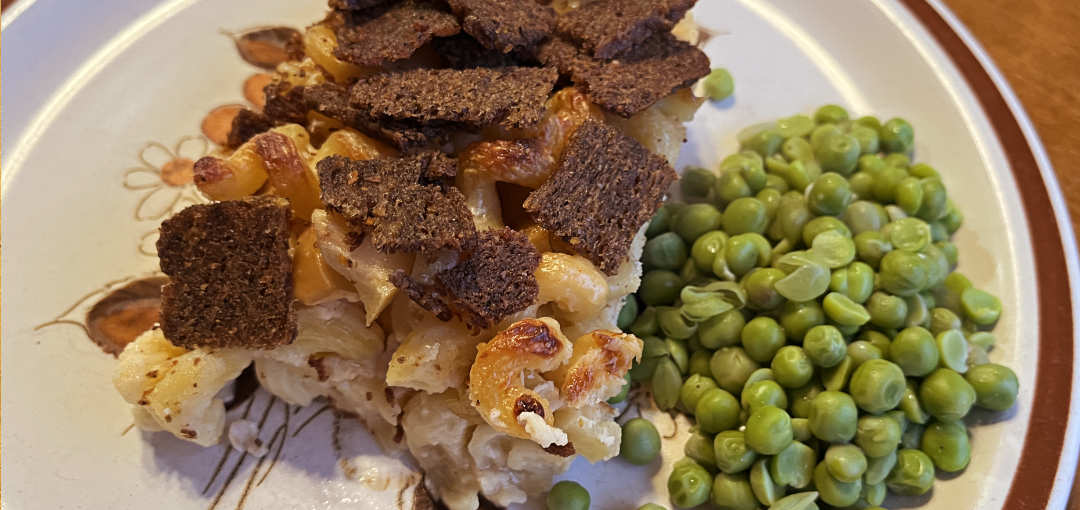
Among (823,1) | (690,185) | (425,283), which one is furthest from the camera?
(823,1)

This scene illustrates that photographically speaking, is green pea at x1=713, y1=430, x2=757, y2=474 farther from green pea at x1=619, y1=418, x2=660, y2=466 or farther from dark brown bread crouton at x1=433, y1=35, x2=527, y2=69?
dark brown bread crouton at x1=433, y1=35, x2=527, y2=69

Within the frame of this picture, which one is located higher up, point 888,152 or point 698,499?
point 888,152

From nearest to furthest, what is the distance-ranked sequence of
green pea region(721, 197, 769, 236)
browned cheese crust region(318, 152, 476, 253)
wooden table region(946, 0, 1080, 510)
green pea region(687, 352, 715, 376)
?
browned cheese crust region(318, 152, 476, 253), green pea region(687, 352, 715, 376), green pea region(721, 197, 769, 236), wooden table region(946, 0, 1080, 510)

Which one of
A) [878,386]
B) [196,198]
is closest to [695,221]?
[878,386]

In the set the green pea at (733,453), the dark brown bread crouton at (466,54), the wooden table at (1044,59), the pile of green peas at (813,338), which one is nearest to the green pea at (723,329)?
the pile of green peas at (813,338)

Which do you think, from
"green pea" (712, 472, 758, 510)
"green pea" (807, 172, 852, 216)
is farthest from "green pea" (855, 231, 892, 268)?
"green pea" (712, 472, 758, 510)

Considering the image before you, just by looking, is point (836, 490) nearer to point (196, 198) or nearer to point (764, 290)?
point (764, 290)

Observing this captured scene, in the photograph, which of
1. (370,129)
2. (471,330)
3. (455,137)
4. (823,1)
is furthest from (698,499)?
(823,1)

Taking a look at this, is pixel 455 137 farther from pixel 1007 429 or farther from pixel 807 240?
pixel 1007 429
